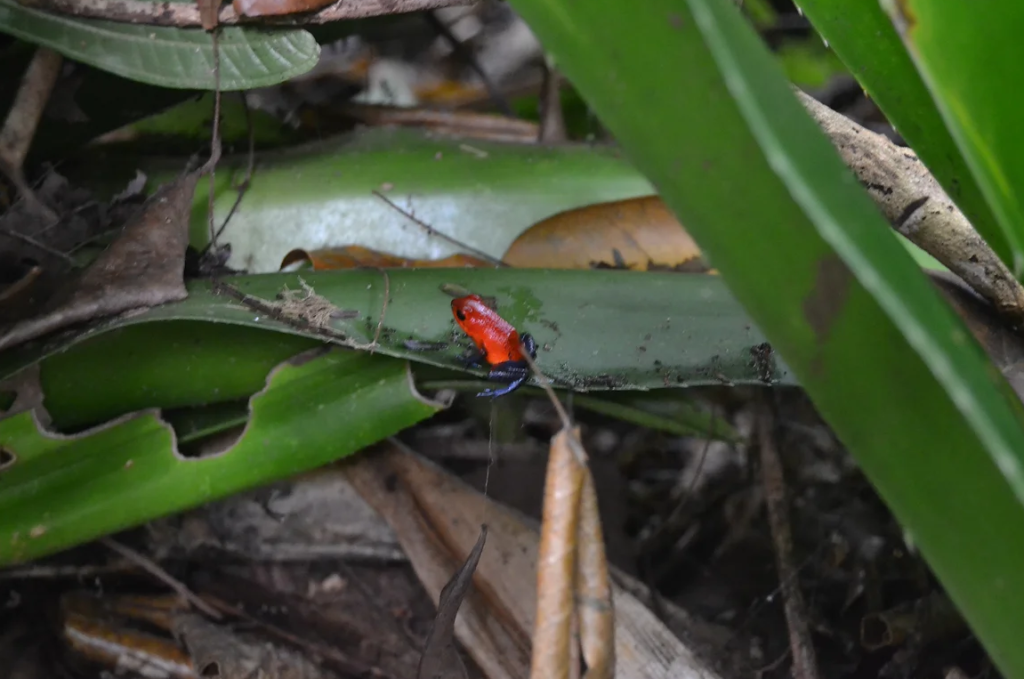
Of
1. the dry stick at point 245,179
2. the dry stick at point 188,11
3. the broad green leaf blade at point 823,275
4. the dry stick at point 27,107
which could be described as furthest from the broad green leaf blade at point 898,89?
the dry stick at point 27,107

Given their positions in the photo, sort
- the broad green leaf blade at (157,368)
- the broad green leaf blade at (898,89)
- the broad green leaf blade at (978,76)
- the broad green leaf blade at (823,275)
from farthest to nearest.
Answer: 1. the broad green leaf blade at (157,368)
2. the broad green leaf blade at (898,89)
3. the broad green leaf blade at (978,76)
4. the broad green leaf blade at (823,275)

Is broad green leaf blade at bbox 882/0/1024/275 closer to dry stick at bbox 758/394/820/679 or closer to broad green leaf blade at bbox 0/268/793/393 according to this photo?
broad green leaf blade at bbox 0/268/793/393

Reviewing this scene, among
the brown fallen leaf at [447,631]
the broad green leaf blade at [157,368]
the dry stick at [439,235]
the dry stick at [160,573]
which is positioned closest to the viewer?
the brown fallen leaf at [447,631]

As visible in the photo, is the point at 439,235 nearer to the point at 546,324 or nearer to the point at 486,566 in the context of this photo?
the point at 546,324

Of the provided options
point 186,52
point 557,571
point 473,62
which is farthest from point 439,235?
point 557,571

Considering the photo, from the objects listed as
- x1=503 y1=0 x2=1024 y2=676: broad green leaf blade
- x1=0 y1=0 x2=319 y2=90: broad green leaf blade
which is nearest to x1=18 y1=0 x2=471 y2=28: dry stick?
x1=0 y1=0 x2=319 y2=90: broad green leaf blade

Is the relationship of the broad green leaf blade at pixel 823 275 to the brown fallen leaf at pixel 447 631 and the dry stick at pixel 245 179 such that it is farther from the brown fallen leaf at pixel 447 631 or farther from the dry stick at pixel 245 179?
the dry stick at pixel 245 179

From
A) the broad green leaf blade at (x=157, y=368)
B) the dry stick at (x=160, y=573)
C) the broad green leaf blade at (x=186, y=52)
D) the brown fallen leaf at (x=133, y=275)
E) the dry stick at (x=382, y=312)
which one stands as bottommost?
the dry stick at (x=160, y=573)
